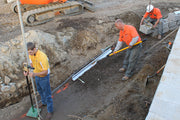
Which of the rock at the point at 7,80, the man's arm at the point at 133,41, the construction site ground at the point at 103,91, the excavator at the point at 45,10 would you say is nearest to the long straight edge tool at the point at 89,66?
the construction site ground at the point at 103,91

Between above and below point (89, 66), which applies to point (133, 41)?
above

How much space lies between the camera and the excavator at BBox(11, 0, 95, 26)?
28.1ft

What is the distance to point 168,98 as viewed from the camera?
3.47 metres

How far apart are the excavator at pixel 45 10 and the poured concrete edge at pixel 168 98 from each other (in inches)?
260

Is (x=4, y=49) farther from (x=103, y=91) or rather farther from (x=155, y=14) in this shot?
(x=155, y=14)

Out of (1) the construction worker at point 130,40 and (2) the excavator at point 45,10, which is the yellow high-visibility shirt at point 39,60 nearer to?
(1) the construction worker at point 130,40

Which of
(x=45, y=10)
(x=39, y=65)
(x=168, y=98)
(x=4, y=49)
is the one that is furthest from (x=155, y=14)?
(x=4, y=49)

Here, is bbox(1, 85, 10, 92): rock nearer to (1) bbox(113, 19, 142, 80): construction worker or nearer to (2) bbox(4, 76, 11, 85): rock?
(2) bbox(4, 76, 11, 85): rock

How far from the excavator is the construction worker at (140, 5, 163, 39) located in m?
3.30

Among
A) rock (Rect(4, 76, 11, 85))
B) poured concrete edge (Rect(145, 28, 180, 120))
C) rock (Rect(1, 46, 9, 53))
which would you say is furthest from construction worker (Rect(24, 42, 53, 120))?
poured concrete edge (Rect(145, 28, 180, 120))

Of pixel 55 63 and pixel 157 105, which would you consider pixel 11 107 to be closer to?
pixel 55 63

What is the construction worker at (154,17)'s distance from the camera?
827 centimetres

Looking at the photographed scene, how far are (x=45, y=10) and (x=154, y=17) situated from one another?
536cm

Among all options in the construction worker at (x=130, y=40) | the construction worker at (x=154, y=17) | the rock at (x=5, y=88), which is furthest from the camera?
the construction worker at (x=154, y=17)
